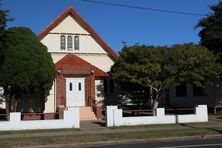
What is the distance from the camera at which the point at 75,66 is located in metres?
30.2

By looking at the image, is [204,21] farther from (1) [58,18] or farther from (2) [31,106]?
(2) [31,106]

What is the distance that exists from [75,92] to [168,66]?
327 inches

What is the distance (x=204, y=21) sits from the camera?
98.3 ft

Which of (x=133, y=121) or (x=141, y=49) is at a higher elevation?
(x=141, y=49)

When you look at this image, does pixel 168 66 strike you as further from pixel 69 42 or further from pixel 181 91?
pixel 181 91

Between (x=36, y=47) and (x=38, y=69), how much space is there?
1.58 metres

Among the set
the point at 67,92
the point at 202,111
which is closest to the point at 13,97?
the point at 67,92

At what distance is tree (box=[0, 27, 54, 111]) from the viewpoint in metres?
23.7

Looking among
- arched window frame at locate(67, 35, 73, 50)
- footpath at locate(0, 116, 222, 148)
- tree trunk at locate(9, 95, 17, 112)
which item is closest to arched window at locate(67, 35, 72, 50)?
arched window frame at locate(67, 35, 73, 50)

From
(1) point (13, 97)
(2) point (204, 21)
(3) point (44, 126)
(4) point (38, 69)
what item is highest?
(2) point (204, 21)

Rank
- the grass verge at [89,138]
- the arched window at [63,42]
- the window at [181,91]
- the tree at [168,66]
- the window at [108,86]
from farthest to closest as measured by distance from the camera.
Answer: the window at [181,91] < the window at [108,86] < the arched window at [63,42] < the tree at [168,66] < the grass verge at [89,138]

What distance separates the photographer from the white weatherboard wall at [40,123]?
68.0 feet

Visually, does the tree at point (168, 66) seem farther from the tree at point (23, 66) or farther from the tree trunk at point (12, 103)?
the tree trunk at point (12, 103)

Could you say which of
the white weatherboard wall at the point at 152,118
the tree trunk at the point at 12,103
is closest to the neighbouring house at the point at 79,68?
the tree trunk at the point at 12,103
